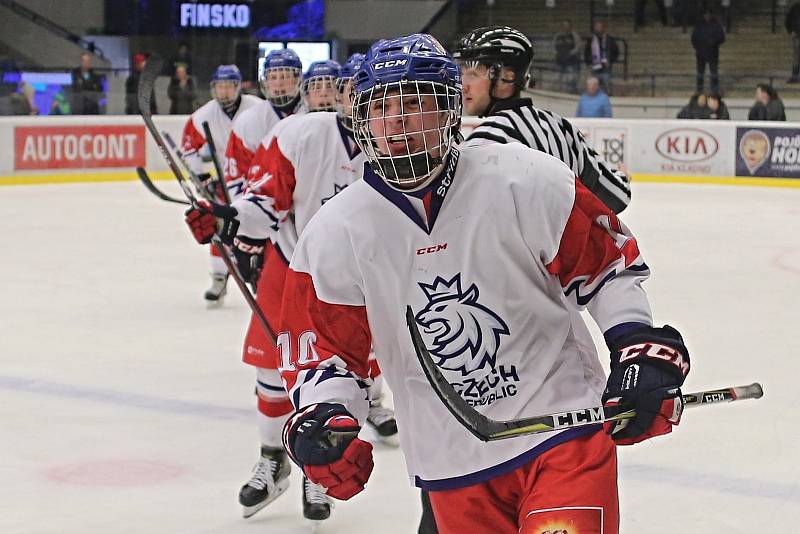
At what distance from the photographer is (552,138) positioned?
2.59 m

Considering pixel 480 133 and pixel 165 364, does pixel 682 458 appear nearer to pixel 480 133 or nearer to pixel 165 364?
pixel 480 133

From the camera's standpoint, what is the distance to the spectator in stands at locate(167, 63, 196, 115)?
1362cm

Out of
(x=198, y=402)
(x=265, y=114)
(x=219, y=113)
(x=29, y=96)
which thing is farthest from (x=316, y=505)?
(x=29, y=96)

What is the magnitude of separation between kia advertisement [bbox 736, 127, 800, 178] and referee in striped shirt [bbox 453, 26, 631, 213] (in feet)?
33.4

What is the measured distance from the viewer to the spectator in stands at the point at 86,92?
12.8 meters

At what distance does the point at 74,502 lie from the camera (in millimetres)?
3574

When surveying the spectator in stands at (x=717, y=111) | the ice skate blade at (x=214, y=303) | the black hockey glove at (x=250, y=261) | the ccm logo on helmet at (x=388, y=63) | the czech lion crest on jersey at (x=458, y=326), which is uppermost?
the ccm logo on helmet at (x=388, y=63)

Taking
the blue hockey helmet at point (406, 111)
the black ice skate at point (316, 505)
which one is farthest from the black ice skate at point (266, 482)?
the blue hockey helmet at point (406, 111)

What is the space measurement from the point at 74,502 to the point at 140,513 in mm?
215

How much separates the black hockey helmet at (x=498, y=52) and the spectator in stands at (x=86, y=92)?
10653 millimetres

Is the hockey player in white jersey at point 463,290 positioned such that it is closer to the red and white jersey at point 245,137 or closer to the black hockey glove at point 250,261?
the black hockey glove at point 250,261

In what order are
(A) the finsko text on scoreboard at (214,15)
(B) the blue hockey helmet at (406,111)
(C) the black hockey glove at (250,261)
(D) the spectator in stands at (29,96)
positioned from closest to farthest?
(B) the blue hockey helmet at (406,111), (C) the black hockey glove at (250,261), (D) the spectator in stands at (29,96), (A) the finsko text on scoreboard at (214,15)

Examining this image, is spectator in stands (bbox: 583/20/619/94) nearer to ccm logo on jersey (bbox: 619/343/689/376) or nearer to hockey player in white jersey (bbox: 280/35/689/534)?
hockey player in white jersey (bbox: 280/35/689/534)

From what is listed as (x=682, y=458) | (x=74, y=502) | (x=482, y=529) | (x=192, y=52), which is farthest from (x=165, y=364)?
(x=192, y=52)
